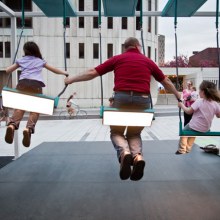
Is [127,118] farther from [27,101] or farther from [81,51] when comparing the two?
[81,51]

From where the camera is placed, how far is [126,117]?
11.1ft

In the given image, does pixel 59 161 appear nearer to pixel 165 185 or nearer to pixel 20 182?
pixel 20 182

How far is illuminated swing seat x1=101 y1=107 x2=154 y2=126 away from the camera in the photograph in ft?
11.0

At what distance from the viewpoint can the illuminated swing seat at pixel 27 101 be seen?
370 centimetres

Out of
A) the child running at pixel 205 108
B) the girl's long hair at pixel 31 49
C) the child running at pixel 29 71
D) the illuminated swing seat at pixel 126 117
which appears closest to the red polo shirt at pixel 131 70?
the illuminated swing seat at pixel 126 117

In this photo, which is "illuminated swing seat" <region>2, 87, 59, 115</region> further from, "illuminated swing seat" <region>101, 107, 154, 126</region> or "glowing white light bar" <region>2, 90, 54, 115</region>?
"illuminated swing seat" <region>101, 107, 154, 126</region>

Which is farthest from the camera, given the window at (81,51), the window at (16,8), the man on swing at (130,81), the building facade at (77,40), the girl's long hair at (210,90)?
the window at (81,51)

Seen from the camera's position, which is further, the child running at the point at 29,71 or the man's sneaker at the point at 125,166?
the child running at the point at 29,71

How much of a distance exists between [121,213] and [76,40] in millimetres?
23198

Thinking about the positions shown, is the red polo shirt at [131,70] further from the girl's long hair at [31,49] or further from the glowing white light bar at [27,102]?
the girl's long hair at [31,49]

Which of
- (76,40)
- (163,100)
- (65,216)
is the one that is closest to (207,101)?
(65,216)

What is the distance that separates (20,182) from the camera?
4648mm

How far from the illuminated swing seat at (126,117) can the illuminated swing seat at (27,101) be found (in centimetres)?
75

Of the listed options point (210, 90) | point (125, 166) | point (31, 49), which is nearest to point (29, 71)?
point (31, 49)
